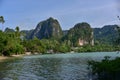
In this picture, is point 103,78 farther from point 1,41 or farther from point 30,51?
point 30,51

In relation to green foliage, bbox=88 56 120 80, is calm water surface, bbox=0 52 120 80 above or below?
below

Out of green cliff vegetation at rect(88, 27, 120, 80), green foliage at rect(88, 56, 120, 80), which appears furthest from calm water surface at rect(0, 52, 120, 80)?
green foliage at rect(88, 56, 120, 80)

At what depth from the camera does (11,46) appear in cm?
12312

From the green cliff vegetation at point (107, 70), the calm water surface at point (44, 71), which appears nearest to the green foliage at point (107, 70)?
the green cliff vegetation at point (107, 70)

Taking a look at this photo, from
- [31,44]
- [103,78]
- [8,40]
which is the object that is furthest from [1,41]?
[103,78]

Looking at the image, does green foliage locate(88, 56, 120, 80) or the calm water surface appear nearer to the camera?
green foliage locate(88, 56, 120, 80)

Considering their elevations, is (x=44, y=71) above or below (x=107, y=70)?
below

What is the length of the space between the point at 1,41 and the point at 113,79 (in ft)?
306

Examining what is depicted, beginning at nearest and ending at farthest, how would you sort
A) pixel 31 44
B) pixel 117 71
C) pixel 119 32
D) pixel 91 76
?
pixel 117 71, pixel 119 32, pixel 91 76, pixel 31 44

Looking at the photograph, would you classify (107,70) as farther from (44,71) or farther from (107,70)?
(44,71)

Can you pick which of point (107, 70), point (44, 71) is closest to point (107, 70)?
point (107, 70)

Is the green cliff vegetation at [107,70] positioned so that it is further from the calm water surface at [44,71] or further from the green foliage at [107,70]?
the calm water surface at [44,71]

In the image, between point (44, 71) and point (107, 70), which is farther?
point (44, 71)

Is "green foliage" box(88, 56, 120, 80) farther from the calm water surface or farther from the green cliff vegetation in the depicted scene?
the calm water surface
